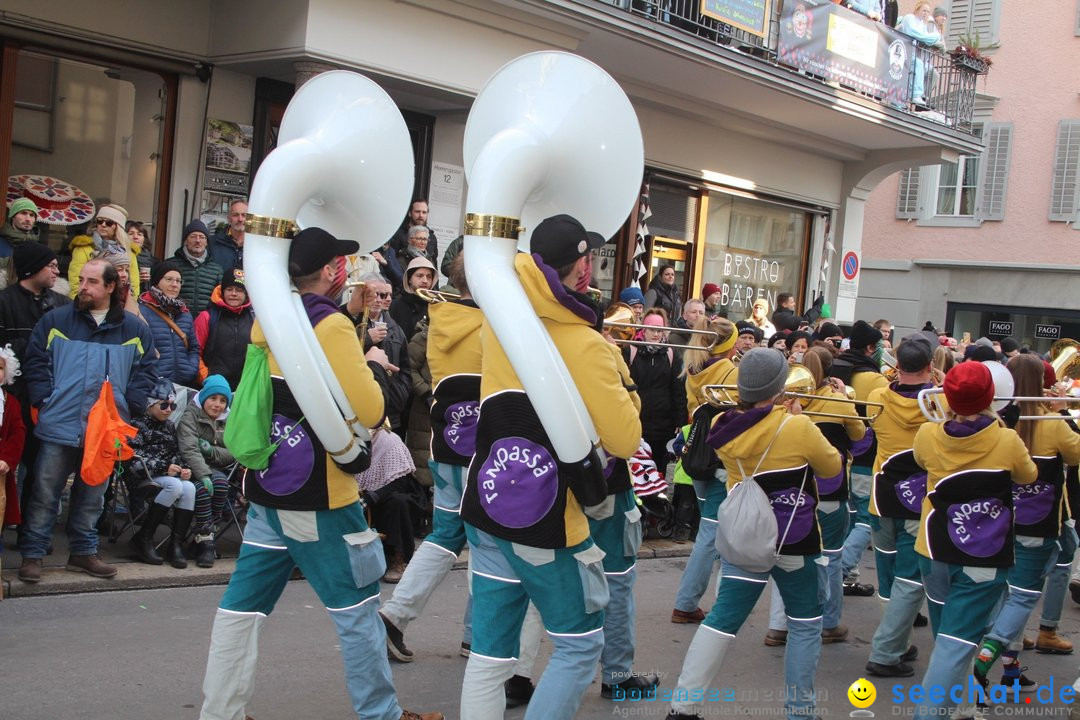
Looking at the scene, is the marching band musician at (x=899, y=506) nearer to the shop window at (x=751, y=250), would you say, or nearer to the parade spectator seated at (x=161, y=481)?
the parade spectator seated at (x=161, y=481)

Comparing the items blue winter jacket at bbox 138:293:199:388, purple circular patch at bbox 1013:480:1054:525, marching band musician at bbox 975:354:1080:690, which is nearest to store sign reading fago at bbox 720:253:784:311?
blue winter jacket at bbox 138:293:199:388

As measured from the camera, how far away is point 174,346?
25.5ft

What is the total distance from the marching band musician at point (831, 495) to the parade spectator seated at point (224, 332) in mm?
4023

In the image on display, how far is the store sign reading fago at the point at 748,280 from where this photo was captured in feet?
54.4

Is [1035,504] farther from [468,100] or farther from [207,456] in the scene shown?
[468,100]

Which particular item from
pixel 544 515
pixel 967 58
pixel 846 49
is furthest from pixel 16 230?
pixel 967 58

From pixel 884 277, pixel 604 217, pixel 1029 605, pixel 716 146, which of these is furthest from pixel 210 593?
pixel 884 277

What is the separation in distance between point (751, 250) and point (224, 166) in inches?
347

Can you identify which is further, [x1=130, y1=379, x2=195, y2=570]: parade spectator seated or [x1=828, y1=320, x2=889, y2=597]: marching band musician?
[x1=828, y1=320, x2=889, y2=597]: marching band musician

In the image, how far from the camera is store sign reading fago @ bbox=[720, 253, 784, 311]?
16.6 m

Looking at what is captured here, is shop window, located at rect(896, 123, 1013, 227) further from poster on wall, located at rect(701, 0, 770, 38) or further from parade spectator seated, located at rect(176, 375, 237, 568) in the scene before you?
parade spectator seated, located at rect(176, 375, 237, 568)

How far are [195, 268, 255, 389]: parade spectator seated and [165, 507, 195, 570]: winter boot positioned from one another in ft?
4.50

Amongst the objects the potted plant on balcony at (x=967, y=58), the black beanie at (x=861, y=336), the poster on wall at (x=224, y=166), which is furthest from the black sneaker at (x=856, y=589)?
the potted plant on balcony at (x=967, y=58)

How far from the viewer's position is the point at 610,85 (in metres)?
4.05
